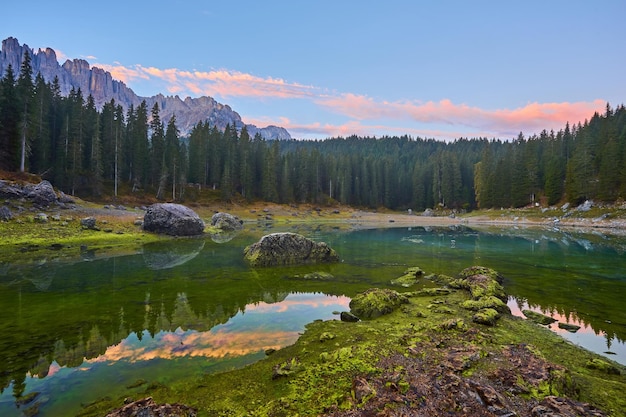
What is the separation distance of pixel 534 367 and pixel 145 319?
1481 cm

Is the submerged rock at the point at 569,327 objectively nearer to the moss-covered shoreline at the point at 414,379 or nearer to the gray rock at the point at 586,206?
Answer: the moss-covered shoreline at the point at 414,379

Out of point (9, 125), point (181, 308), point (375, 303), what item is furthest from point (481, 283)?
point (9, 125)

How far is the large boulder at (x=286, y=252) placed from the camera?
90.3 feet

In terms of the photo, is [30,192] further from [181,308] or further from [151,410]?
[151,410]

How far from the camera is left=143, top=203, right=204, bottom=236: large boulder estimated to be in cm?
4525

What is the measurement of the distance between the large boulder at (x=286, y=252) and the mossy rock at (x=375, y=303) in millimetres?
12126

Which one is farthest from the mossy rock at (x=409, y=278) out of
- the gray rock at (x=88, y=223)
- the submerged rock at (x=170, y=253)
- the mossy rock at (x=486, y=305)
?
the gray rock at (x=88, y=223)

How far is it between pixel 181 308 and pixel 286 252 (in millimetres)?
13166

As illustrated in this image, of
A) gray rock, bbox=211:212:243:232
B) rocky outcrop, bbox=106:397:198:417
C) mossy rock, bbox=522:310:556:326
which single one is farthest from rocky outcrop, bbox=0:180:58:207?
mossy rock, bbox=522:310:556:326

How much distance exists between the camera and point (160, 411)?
692 centimetres

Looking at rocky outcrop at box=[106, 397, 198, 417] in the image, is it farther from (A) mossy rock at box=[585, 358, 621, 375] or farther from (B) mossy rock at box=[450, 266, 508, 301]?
(B) mossy rock at box=[450, 266, 508, 301]

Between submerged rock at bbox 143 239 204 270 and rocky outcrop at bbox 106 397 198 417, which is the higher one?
rocky outcrop at bbox 106 397 198 417

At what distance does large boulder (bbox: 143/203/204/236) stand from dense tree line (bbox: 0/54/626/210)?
2800 centimetres

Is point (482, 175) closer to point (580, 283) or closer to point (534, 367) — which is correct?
point (580, 283)
